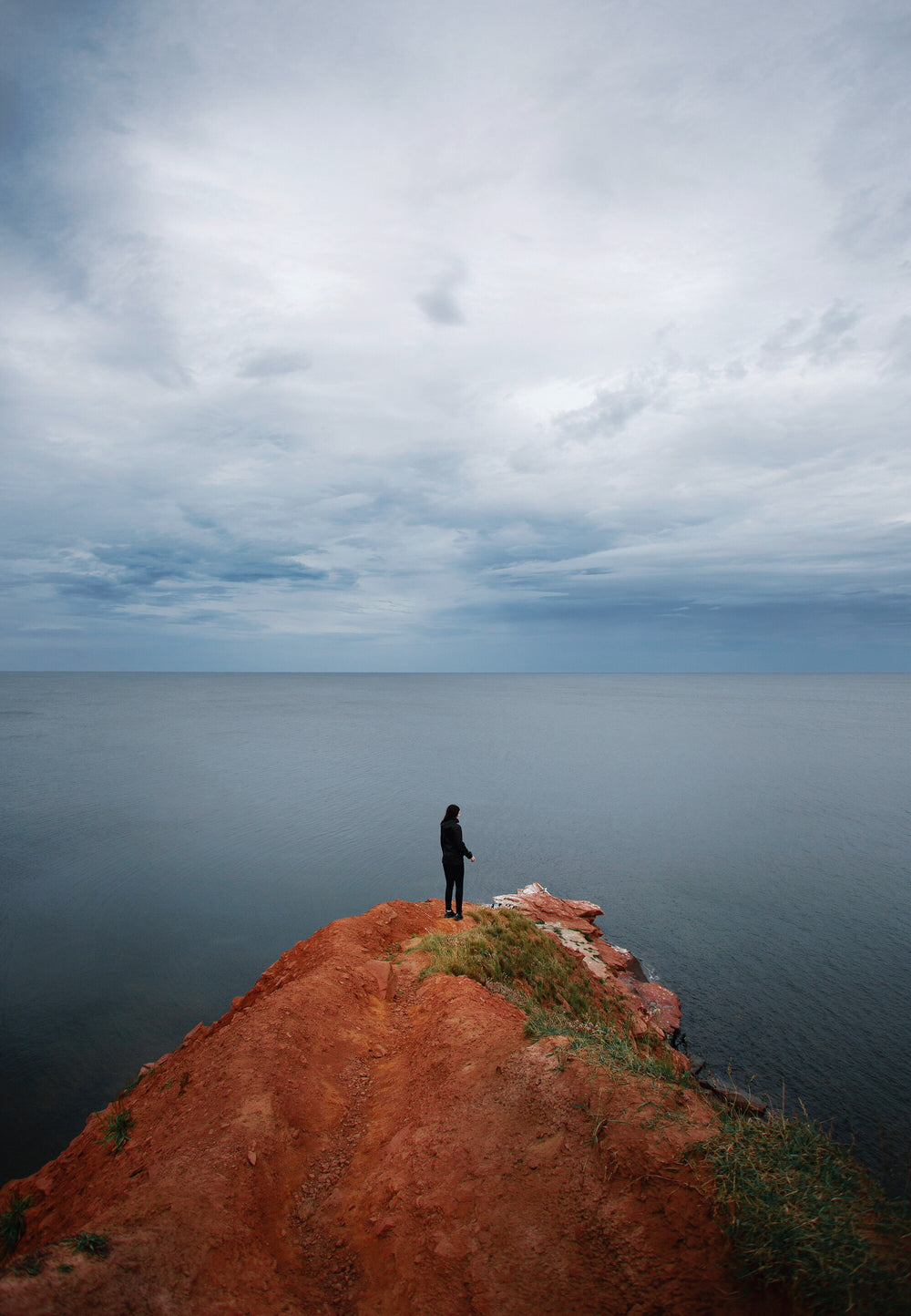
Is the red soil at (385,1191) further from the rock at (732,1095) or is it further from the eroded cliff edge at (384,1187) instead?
the rock at (732,1095)

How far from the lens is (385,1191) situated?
251 inches

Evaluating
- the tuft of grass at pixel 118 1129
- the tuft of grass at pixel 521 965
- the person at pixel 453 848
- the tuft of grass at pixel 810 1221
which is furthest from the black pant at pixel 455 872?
the tuft of grass at pixel 810 1221

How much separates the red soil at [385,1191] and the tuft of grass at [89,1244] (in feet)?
0.30

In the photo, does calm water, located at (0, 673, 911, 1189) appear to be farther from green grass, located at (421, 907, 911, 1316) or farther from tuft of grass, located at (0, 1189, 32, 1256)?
green grass, located at (421, 907, 911, 1316)

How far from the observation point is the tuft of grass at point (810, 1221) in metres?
4.10

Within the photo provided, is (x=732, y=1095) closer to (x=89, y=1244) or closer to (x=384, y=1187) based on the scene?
(x=384, y=1187)

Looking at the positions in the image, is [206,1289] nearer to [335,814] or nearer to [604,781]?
[335,814]

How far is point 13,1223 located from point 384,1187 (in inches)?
177

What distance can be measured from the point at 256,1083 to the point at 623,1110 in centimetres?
473

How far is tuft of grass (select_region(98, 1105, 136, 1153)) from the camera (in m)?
7.71

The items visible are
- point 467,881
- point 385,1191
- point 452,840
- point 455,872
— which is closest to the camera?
point 385,1191

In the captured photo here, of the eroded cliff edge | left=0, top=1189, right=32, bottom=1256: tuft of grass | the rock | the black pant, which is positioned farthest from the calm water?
the eroded cliff edge

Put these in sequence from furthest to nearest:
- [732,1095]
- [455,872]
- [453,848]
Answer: [455,872] → [453,848] → [732,1095]

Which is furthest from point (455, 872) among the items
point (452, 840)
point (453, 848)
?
point (452, 840)
